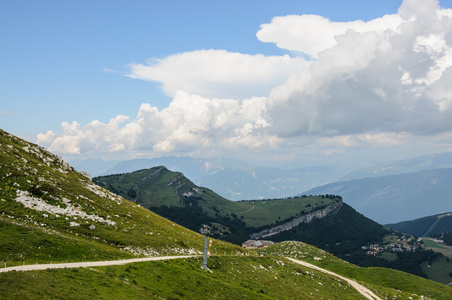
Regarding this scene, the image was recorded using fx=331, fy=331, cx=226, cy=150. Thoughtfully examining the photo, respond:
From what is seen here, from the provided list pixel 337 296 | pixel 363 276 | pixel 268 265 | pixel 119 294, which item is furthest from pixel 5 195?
pixel 363 276

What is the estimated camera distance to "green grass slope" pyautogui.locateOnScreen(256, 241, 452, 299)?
10728 centimetres

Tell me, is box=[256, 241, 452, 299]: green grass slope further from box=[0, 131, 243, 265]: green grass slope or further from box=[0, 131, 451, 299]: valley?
box=[0, 131, 243, 265]: green grass slope

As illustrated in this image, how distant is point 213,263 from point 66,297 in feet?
129

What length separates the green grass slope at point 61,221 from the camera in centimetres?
5285

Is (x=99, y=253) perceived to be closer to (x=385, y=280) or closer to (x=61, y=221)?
(x=61, y=221)

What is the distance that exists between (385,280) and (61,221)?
384ft

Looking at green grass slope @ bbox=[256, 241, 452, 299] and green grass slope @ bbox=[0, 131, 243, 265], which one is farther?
green grass slope @ bbox=[256, 241, 452, 299]

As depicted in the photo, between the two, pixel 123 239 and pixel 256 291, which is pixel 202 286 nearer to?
pixel 256 291

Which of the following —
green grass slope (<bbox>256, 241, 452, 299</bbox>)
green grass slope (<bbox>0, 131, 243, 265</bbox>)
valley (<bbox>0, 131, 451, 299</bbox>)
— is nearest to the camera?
valley (<bbox>0, 131, 451, 299</bbox>)

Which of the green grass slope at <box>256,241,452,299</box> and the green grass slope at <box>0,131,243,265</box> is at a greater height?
the green grass slope at <box>0,131,243,265</box>

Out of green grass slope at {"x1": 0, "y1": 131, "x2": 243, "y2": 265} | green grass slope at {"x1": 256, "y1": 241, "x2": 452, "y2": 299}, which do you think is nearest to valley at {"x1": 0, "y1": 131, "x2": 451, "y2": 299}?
green grass slope at {"x1": 0, "y1": 131, "x2": 243, "y2": 265}

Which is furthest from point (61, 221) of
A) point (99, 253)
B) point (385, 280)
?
point (385, 280)

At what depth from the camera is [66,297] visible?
35688 millimetres

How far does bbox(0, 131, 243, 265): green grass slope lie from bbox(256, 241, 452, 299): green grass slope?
48.6 m
